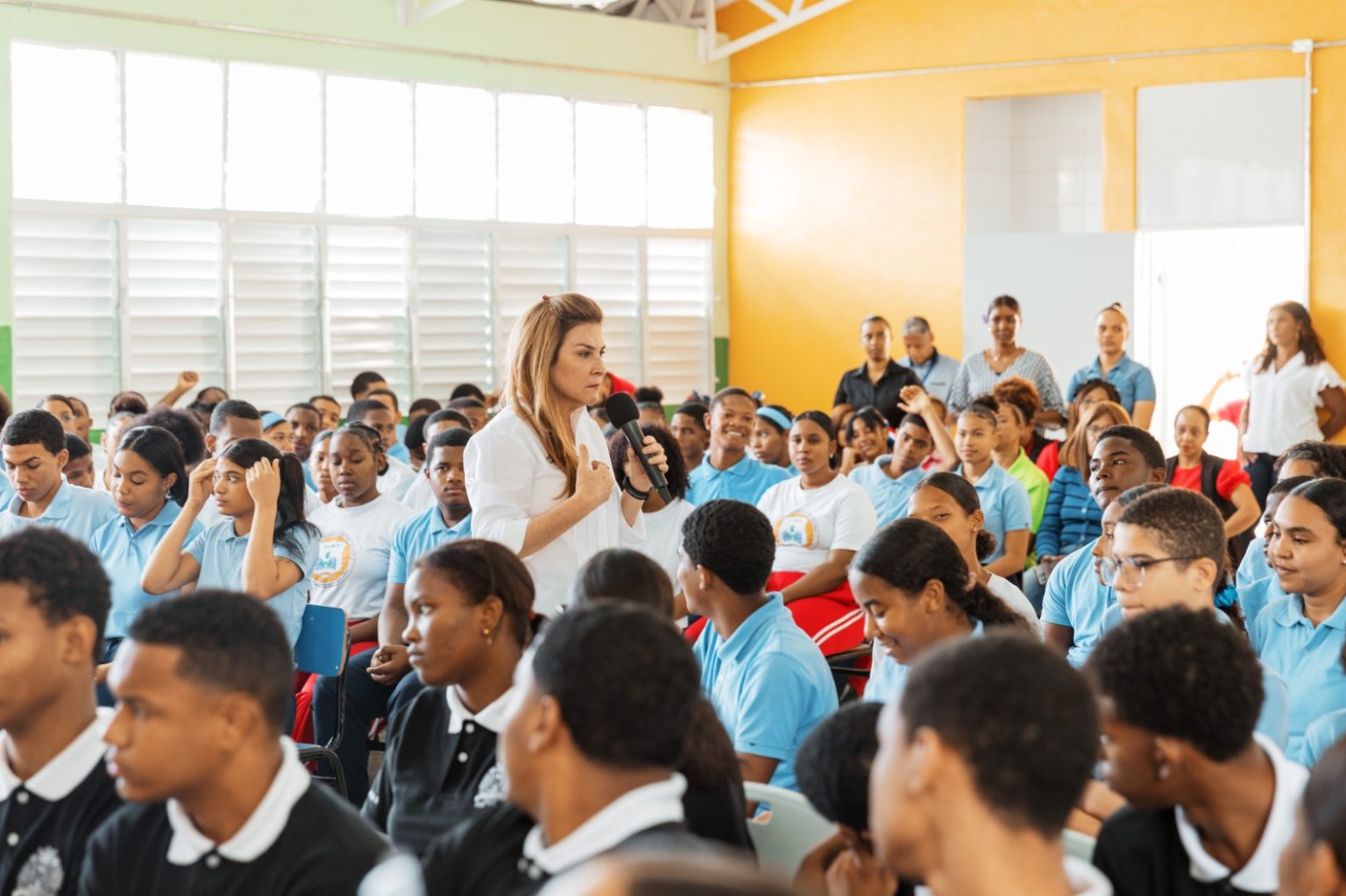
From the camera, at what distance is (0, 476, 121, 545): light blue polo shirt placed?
4.47 metres

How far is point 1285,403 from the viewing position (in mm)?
8227

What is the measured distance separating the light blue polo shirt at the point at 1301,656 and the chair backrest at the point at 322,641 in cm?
219

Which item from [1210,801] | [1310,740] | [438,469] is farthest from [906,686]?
[438,469]

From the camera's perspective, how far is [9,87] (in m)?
8.29

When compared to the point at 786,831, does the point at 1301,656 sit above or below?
above

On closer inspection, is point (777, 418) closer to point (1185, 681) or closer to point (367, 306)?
point (367, 306)

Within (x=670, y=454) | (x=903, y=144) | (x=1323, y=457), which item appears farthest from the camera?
(x=903, y=144)

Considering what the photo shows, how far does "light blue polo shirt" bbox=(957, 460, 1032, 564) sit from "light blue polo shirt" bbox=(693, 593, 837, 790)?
238 centimetres

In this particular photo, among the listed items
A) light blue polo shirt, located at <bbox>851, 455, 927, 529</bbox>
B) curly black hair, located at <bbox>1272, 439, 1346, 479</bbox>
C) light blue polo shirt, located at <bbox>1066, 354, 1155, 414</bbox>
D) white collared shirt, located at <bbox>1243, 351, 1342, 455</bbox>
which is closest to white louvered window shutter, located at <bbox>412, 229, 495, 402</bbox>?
light blue polo shirt, located at <bbox>1066, 354, 1155, 414</bbox>

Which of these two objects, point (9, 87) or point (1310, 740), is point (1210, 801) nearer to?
point (1310, 740)

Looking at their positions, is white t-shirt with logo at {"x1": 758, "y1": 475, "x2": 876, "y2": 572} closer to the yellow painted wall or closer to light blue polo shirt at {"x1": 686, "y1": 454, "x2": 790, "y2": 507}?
light blue polo shirt at {"x1": 686, "y1": 454, "x2": 790, "y2": 507}

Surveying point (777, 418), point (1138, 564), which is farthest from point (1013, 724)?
point (777, 418)

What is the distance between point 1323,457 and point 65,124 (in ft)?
23.1

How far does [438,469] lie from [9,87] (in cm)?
A: 497
